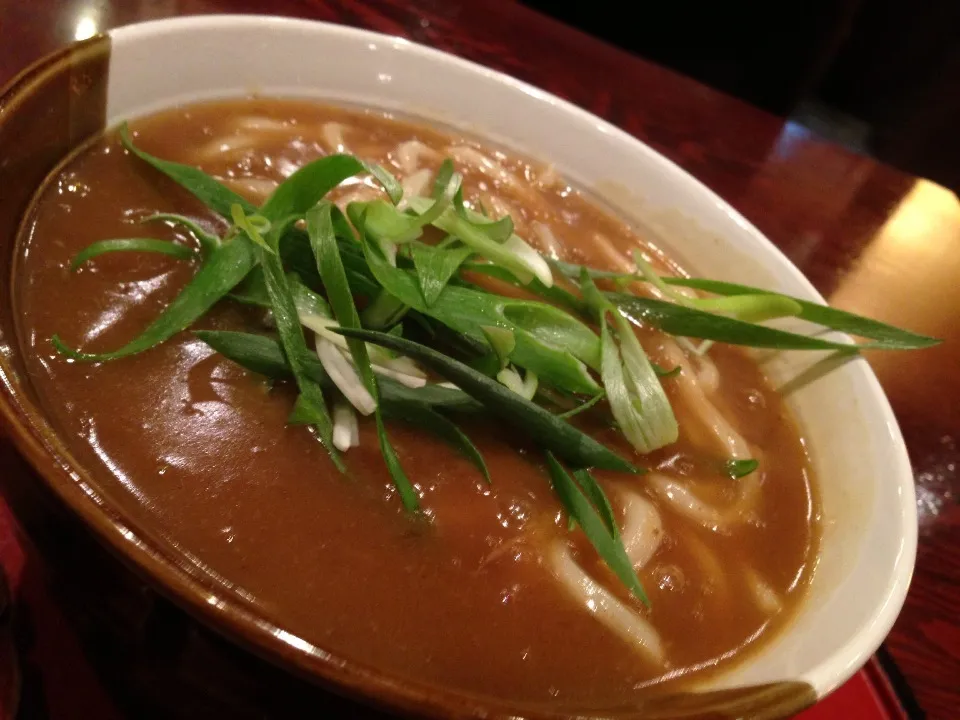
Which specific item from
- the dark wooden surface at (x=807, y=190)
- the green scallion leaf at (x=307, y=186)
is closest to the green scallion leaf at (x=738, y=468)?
the dark wooden surface at (x=807, y=190)

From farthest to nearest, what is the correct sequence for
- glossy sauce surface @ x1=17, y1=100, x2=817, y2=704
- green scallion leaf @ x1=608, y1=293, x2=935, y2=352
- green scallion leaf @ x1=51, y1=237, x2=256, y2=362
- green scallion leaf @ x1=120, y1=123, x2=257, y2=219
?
1. green scallion leaf @ x1=608, y1=293, x2=935, y2=352
2. green scallion leaf @ x1=120, y1=123, x2=257, y2=219
3. green scallion leaf @ x1=51, y1=237, x2=256, y2=362
4. glossy sauce surface @ x1=17, y1=100, x2=817, y2=704

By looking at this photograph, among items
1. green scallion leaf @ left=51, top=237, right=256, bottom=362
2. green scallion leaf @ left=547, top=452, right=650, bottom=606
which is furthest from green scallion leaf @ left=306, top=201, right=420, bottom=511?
green scallion leaf @ left=547, top=452, right=650, bottom=606

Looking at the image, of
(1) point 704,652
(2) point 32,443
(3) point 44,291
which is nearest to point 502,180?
(3) point 44,291

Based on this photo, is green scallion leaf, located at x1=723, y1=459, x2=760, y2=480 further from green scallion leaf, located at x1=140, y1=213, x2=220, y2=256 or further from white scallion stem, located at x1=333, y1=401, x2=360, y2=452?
green scallion leaf, located at x1=140, y1=213, x2=220, y2=256

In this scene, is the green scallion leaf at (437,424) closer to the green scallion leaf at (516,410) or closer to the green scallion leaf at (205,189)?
the green scallion leaf at (516,410)

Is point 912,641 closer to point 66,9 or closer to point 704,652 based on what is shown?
point 704,652
